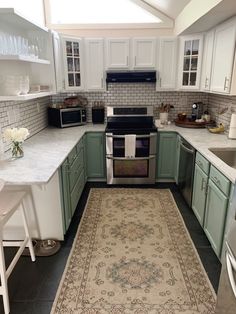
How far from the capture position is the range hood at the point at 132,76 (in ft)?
11.4

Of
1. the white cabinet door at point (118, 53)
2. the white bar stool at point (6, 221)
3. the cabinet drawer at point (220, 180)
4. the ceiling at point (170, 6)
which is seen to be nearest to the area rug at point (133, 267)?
the white bar stool at point (6, 221)

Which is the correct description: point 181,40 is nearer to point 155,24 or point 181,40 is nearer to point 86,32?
point 155,24

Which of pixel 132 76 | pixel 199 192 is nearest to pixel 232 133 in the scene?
pixel 199 192

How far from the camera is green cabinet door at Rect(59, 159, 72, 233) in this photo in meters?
2.32

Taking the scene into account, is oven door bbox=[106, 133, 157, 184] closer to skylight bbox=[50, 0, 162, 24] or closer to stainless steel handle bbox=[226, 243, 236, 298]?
skylight bbox=[50, 0, 162, 24]

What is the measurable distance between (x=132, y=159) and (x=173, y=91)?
4.37 ft

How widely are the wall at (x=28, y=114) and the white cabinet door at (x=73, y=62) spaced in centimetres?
50

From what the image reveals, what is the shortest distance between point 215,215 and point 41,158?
1.64 m

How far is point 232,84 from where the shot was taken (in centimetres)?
249

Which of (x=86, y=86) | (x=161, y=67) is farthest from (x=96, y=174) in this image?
(x=161, y=67)

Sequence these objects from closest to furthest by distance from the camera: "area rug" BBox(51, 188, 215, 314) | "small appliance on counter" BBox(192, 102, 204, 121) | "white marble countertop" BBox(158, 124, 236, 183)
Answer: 1. "area rug" BBox(51, 188, 215, 314)
2. "white marble countertop" BBox(158, 124, 236, 183)
3. "small appliance on counter" BBox(192, 102, 204, 121)

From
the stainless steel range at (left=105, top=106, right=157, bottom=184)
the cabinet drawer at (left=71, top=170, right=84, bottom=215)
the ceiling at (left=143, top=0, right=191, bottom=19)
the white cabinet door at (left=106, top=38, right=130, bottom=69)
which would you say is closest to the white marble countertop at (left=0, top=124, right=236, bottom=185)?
the stainless steel range at (left=105, top=106, right=157, bottom=184)

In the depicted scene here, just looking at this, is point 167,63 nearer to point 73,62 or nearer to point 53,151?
point 73,62

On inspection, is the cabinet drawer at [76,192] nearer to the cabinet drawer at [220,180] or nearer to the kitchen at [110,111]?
the kitchen at [110,111]
